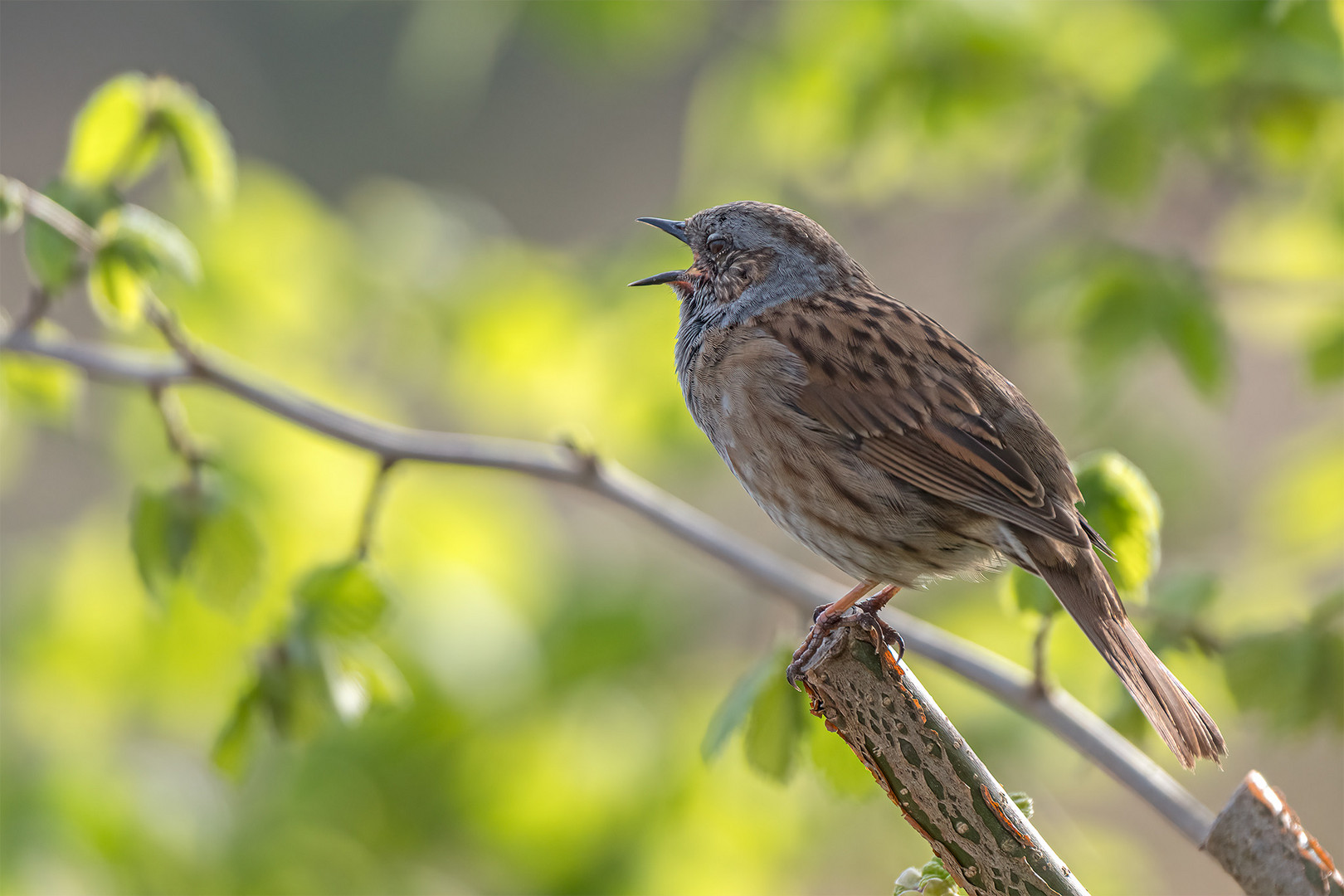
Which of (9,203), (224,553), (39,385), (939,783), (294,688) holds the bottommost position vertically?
(939,783)

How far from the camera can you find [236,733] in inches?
89.6

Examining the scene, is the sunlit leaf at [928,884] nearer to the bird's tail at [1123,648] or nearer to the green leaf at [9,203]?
→ the bird's tail at [1123,648]

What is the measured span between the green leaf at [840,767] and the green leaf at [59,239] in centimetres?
157

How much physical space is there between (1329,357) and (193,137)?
2.41 metres

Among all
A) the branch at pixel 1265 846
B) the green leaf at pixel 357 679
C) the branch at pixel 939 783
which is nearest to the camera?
the branch at pixel 1265 846

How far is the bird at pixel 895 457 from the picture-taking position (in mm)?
2066

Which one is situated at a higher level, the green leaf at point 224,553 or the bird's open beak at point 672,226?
the bird's open beak at point 672,226

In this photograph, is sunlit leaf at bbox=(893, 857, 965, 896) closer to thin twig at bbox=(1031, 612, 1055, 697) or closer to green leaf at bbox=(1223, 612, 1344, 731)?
thin twig at bbox=(1031, 612, 1055, 697)

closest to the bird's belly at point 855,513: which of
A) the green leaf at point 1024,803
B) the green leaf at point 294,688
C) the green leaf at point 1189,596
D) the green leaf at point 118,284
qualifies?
the green leaf at point 1189,596

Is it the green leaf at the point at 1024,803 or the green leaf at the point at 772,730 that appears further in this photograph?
the green leaf at the point at 772,730

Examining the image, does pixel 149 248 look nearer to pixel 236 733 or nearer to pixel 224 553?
pixel 224 553

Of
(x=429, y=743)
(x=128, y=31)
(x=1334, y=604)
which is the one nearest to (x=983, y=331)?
(x=1334, y=604)

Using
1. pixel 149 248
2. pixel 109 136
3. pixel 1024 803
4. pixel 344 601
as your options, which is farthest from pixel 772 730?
pixel 109 136

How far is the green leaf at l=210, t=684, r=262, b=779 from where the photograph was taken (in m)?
2.24
